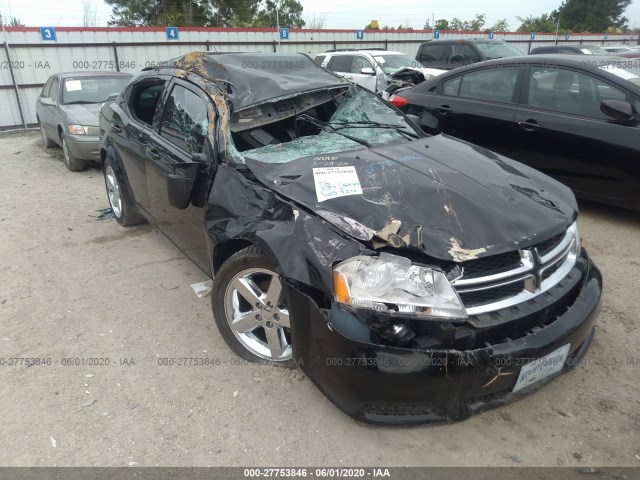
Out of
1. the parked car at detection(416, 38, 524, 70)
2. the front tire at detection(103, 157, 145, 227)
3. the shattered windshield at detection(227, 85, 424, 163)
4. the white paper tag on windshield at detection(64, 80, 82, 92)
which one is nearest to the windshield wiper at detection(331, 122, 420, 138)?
the shattered windshield at detection(227, 85, 424, 163)

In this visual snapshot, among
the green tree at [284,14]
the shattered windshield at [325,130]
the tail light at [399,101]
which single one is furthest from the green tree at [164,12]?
the shattered windshield at [325,130]

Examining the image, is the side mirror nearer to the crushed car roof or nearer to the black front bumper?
the crushed car roof

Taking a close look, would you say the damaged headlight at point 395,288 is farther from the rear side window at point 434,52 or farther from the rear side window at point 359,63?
the rear side window at point 434,52

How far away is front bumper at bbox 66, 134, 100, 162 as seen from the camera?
6.91 meters

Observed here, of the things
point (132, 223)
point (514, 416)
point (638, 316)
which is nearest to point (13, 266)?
point (132, 223)

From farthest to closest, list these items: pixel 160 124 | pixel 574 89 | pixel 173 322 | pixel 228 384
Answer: pixel 574 89 → pixel 160 124 → pixel 173 322 → pixel 228 384

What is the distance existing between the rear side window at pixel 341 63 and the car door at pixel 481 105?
659 cm

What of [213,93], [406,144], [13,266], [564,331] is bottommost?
[13,266]

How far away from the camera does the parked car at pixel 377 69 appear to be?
34.5ft

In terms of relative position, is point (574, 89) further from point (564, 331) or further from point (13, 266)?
point (13, 266)

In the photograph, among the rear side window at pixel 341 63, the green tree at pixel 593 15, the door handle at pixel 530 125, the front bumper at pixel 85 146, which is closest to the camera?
the door handle at pixel 530 125

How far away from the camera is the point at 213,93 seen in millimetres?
3041

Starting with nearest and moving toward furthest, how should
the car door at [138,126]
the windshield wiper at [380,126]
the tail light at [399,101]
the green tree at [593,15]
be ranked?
the windshield wiper at [380,126]
the car door at [138,126]
the tail light at [399,101]
the green tree at [593,15]

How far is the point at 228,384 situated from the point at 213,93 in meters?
1.81
